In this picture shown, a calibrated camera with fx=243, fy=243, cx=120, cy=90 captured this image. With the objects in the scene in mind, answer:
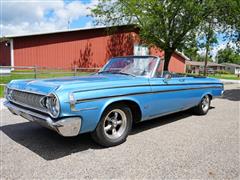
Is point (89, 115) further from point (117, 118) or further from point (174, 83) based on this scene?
point (174, 83)

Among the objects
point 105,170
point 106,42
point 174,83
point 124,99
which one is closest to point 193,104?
point 174,83

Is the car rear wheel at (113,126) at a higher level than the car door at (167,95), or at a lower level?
lower

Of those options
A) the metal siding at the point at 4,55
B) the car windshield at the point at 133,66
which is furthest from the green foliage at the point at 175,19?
the car windshield at the point at 133,66

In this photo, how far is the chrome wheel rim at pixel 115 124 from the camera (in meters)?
4.38

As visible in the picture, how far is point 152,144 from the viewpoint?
446cm

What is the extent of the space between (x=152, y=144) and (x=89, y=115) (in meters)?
1.41

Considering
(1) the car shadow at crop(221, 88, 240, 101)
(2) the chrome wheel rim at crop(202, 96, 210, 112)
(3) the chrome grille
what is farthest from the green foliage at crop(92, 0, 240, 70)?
(3) the chrome grille

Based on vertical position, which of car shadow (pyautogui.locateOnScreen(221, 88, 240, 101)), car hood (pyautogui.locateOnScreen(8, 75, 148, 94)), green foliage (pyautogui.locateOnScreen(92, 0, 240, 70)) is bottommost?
car shadow (pyautogui.locateOnScreen(221, 88, 240, 101))

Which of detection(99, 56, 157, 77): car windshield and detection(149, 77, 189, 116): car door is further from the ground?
detection(99, 56, 157, 77): car windshield

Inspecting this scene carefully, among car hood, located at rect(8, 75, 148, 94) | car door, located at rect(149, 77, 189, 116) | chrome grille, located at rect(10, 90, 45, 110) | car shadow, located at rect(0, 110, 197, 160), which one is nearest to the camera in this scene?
car hood, located at rect(8, 75, 148, 94)

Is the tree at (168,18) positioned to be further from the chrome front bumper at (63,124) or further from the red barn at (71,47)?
the chrome front bumper at (63,124)

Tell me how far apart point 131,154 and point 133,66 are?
216 centimetres

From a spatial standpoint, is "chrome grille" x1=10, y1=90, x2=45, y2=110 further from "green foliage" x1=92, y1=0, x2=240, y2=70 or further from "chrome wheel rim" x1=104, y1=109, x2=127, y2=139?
"green foliage" x1=92, y1=0, x2=240, y2=70

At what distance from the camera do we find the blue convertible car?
3.59 meters
